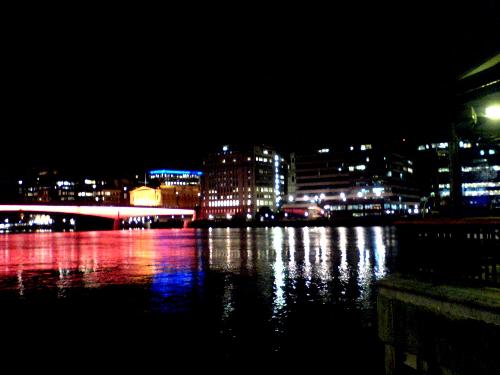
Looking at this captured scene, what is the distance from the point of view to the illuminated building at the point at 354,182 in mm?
182875

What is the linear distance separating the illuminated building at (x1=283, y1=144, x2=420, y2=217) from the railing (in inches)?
6909

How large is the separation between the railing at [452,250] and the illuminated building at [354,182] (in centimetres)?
17548

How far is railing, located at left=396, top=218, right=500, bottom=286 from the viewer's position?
7.92 metres

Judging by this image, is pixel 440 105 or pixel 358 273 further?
pixel 358 273

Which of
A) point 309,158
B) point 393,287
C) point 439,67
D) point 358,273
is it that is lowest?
point 358,273

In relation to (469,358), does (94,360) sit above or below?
below

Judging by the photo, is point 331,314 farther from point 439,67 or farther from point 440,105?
point 439,67

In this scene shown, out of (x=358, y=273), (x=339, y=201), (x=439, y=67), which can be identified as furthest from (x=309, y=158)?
(x=439, y=67)

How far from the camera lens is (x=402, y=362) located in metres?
8.81

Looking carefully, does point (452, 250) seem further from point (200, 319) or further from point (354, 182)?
point (354, 182)

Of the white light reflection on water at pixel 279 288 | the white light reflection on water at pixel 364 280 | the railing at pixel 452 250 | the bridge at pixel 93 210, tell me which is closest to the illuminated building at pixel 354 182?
the bridge at pixel 93 210

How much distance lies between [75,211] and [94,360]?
124016mm

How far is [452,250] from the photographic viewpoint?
863 cm

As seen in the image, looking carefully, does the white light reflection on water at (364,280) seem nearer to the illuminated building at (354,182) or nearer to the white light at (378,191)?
the illuminated building at (354,182)
